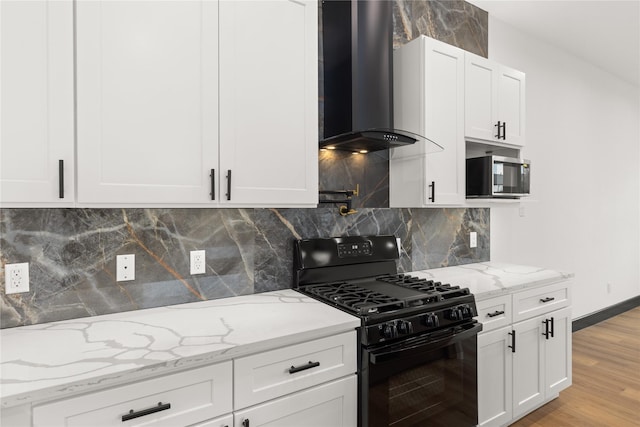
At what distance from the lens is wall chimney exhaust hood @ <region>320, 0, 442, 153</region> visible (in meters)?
2.01

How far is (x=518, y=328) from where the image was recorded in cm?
231

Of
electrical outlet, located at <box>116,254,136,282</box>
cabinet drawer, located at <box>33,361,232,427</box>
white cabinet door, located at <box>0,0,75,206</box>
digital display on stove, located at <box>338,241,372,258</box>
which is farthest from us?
digital display on stove, located at <box>338,241,372,258</box>

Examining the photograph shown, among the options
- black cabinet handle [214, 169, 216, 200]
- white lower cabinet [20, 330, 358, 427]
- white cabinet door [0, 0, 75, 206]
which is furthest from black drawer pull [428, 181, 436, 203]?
white cabinet door [0, 0, 75, 206]

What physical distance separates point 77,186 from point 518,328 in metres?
2.45

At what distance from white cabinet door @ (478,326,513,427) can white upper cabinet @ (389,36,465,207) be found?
2.83ft

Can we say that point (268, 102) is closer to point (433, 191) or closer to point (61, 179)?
point (61, 179)

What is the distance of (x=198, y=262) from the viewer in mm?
1873

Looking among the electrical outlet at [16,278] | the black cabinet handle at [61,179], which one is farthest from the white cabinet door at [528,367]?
the electrical outlet at [16,278]

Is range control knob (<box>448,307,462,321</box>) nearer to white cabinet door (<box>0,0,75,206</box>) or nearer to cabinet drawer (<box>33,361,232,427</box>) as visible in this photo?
cabinet drawer (<box>33,361,232,427</box>)

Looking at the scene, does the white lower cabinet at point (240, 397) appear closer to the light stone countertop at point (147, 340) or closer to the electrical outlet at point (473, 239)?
the light stone countertop at point (147, 340)

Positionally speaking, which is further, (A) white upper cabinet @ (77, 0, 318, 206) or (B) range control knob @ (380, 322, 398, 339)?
(B) range control knob @ (380, 322, 398, 339)

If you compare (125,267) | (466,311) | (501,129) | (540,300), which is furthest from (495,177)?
(125,267)

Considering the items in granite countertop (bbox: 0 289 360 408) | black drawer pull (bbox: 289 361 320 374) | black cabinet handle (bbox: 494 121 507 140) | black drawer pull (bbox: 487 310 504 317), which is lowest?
black drawer pull (bbox: 289 361 320 374)

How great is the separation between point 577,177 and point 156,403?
456 centimetres
